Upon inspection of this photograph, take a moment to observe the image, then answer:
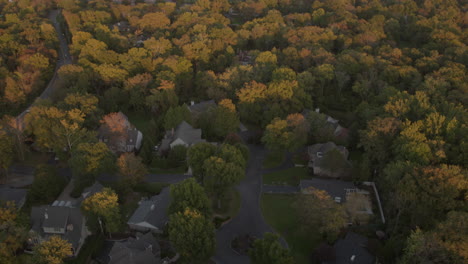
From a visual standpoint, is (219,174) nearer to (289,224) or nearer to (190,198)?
(190,198)

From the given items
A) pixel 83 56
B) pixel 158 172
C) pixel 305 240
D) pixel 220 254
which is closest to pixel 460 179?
pixel 305 240

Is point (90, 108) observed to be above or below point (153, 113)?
above

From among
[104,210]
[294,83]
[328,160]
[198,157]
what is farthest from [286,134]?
[104,210]

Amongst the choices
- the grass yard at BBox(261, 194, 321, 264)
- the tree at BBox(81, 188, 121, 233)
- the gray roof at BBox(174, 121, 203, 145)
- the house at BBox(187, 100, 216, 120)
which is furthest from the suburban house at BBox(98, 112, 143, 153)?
the grass yard at BBox(261, 194, 321, 264)

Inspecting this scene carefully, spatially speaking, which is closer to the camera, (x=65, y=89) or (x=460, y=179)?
(x=460, y=179)

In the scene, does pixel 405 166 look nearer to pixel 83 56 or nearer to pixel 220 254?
pixel 220 254

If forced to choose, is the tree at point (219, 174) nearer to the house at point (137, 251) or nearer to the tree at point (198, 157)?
the tree at point (198, 157)

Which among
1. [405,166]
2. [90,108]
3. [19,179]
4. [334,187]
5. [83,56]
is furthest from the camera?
[83,56]
